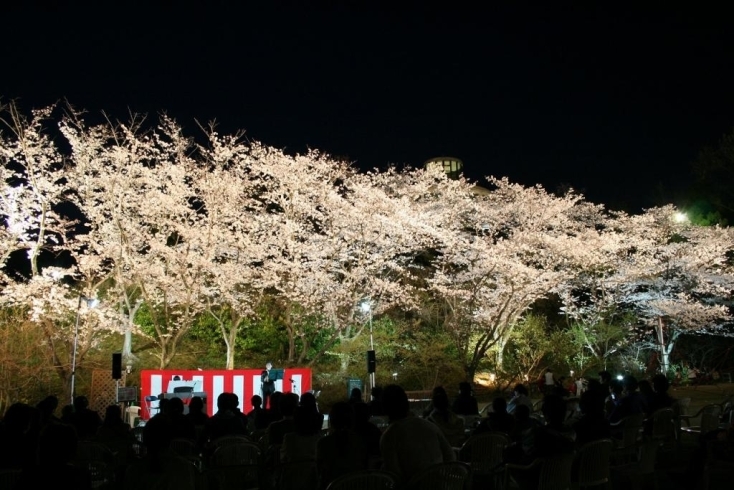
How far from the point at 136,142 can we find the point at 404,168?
9493 mm

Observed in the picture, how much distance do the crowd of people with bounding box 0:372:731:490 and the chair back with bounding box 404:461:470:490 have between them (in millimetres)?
139

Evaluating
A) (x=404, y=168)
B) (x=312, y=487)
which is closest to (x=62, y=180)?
(x=404, y=168)

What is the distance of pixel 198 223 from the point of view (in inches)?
702

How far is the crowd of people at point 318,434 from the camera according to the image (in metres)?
3.70

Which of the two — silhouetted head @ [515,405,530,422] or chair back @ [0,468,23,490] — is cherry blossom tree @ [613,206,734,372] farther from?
chair back @ [0,468,23,490]

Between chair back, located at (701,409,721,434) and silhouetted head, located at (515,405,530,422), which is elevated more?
silhouetted head, located at (515,405,530,422)

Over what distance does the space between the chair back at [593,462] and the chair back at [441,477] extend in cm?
131

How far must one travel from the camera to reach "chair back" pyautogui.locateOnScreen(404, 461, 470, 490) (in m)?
3.56

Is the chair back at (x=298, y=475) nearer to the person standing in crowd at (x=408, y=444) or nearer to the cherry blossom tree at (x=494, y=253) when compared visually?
the person standing in crowd at (x=408, y=444)

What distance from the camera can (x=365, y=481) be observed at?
3.43 m

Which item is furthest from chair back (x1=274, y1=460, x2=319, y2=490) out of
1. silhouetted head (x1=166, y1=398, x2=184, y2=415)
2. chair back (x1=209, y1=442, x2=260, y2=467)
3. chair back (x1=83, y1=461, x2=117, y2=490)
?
silhouetted head (x1=166, y1=398, x2=184, y2=415)

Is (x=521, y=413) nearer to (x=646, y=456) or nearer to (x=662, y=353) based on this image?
(x=646, y=456)

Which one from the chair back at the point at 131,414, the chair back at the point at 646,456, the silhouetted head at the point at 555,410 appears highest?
the silhouetted head at the point at 555,410

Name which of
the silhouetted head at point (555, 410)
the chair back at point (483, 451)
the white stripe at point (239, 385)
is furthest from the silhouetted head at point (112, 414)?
the white stripe at point (239, 385)
